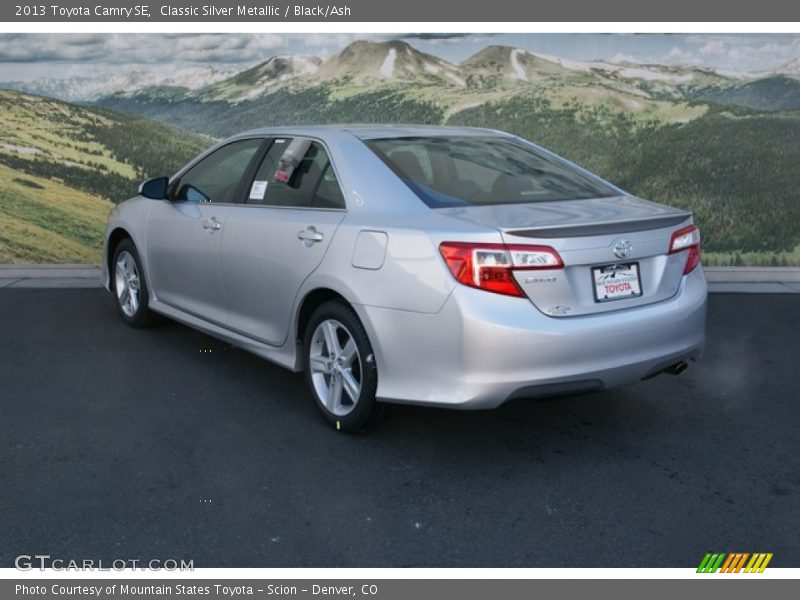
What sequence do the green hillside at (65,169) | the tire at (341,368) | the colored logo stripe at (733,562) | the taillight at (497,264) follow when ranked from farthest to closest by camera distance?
the green hillside at (65,169) < the tire at (341,368) < the taillight at (497,264) < the colored logo stripe at (733,562)

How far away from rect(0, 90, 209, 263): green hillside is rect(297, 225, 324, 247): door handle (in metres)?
6.00

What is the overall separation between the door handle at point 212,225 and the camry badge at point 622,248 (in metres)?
2.49

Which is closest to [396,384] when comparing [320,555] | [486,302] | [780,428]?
[486,302]

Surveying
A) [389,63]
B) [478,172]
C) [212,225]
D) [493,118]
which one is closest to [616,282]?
[478,172]

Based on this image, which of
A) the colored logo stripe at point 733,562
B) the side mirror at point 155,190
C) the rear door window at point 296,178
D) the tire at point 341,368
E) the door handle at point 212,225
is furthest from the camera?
the side mirror at point 155,190

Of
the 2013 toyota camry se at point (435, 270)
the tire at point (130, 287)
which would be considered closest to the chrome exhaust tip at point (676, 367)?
the 2013 toyota camry se at point (435, 270)

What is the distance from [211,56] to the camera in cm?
1080

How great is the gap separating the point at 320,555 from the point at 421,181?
202cm

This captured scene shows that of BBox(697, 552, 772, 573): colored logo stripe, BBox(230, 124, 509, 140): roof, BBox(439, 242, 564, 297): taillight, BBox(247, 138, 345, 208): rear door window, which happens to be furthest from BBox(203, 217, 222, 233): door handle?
BBox(697, 552, 772, 573): colored logo stripe

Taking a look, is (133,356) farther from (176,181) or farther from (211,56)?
(211,56)

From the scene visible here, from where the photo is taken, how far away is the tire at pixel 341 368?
4.60 meters

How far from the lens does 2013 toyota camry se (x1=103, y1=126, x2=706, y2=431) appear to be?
13.7 ft

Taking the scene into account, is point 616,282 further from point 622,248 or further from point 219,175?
point 219,175

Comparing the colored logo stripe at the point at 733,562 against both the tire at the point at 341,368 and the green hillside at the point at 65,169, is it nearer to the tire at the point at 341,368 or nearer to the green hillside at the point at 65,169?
the tire at the point at 341,368
